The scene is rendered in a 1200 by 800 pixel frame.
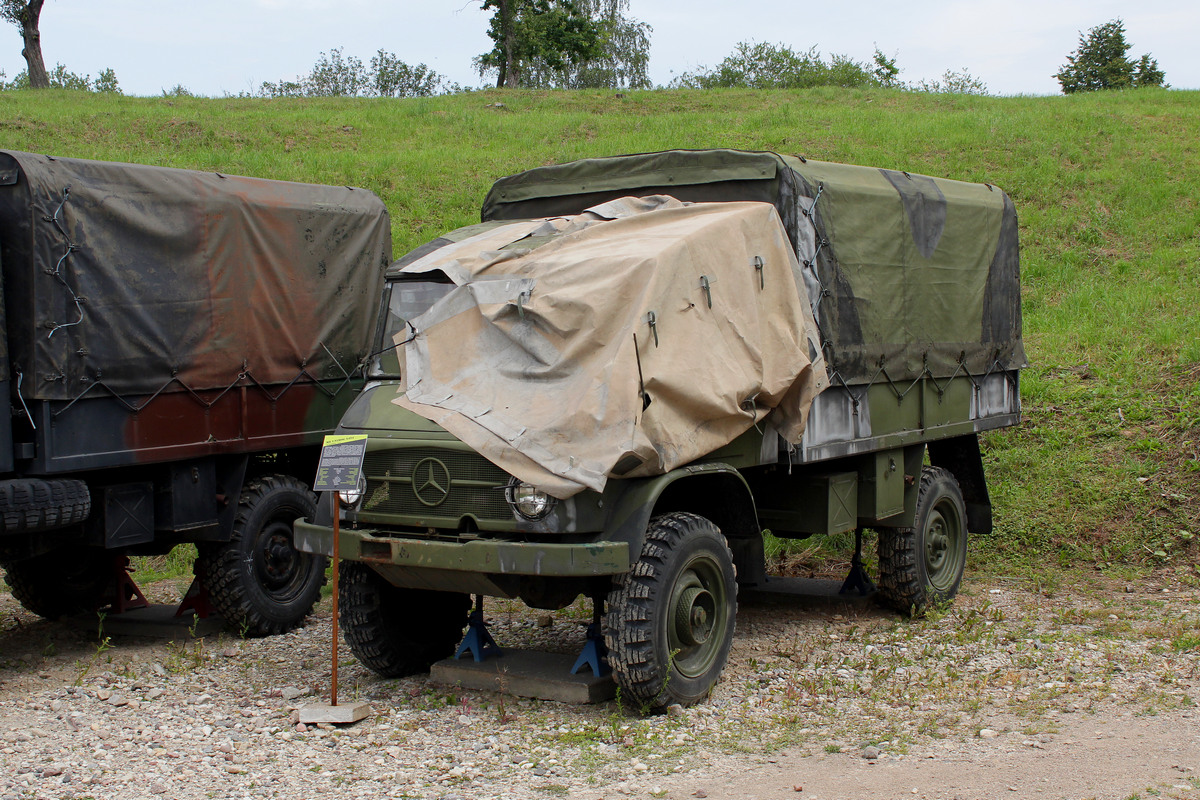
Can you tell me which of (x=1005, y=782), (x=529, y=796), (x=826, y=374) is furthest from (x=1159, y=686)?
(x=529, y=796)

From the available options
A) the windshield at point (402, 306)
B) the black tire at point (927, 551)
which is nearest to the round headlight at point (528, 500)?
the windshield at point (402, 306)

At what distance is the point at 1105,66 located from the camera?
46250 mm

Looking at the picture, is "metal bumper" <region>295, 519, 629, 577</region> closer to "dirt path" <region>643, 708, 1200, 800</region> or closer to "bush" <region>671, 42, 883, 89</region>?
"dirt path" <region>643, 708, 1200, 800</region>

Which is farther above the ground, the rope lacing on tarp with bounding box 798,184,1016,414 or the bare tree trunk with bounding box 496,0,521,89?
the bare tree trunk with bounding box 496,0,521,89

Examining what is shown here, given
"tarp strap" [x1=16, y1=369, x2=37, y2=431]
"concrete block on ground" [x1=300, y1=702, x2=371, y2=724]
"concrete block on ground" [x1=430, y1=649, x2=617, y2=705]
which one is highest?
"tarp strap" [x1=16, y1=369, x2=37, y2=431]

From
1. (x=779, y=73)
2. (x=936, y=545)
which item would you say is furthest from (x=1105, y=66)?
(x=936, y=545)

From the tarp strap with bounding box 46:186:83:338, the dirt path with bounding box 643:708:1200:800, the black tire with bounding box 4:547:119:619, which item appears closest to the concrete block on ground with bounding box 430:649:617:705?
the dirt path with bounding box 643:708:1200:800

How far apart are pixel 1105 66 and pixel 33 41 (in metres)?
41.1

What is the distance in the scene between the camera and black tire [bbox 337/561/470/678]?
6.51 metres

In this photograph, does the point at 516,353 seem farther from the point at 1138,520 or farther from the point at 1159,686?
the point at 1138,520

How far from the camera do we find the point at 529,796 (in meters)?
4.78

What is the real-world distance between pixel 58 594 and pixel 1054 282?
13442 millimetres

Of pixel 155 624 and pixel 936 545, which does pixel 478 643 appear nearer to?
pixel 155 624

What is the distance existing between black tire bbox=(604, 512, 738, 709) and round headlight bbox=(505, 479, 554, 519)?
0.55m
